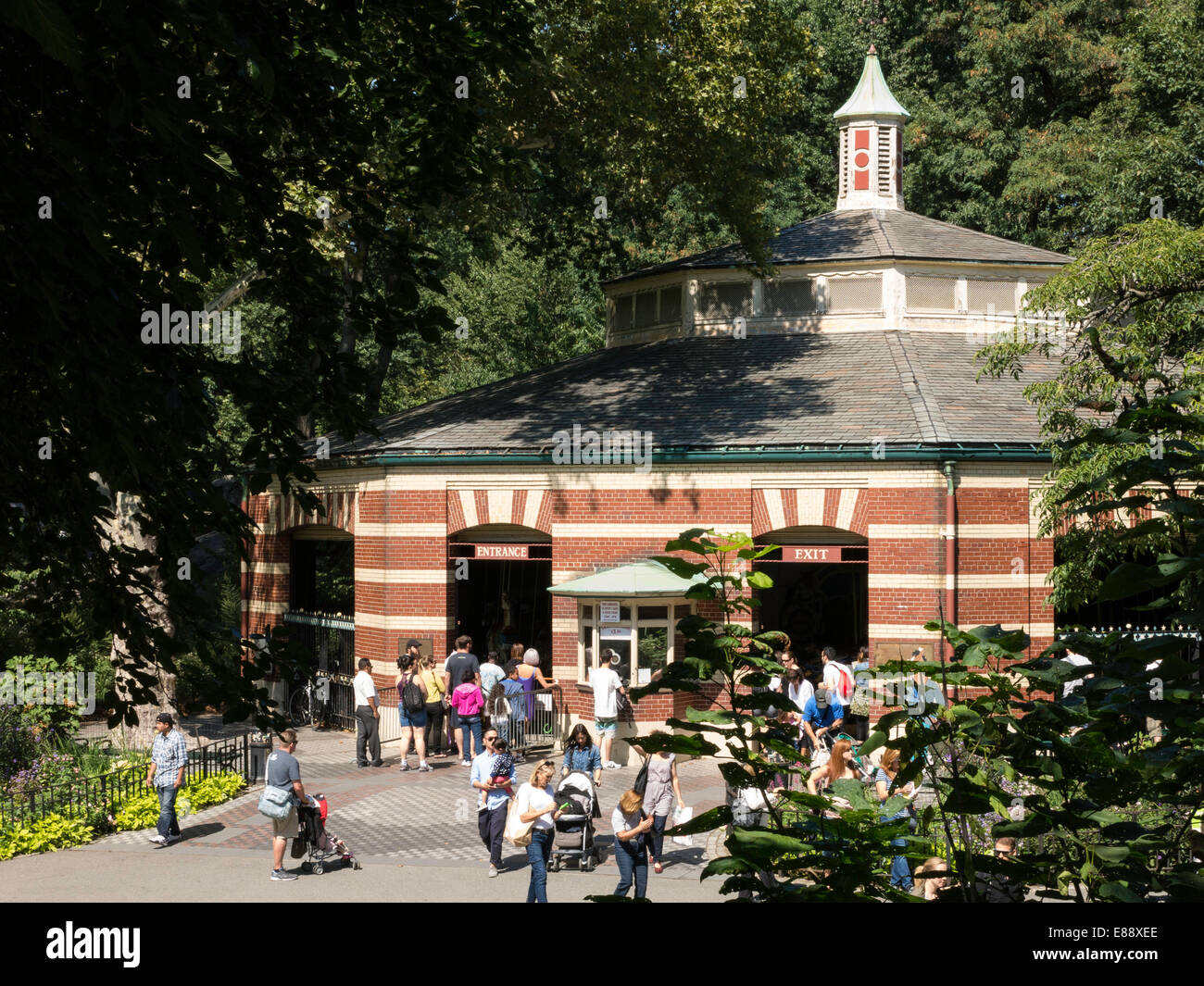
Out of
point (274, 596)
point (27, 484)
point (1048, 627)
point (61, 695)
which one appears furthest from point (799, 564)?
point (27, 484)

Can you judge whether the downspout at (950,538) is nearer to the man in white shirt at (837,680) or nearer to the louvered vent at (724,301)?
the man in white shirt at (837,680)

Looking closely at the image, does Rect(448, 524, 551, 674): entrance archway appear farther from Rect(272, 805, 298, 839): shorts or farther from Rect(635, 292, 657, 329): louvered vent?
Rect(272, 805, 298, 839): shorts

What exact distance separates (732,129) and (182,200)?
1894cm

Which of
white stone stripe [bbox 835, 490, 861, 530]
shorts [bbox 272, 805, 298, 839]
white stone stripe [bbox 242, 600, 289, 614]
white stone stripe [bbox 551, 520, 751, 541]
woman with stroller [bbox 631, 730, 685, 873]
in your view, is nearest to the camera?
woman with stroller [bbox 631, 730, 685, 873]

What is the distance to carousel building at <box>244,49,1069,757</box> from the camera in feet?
72.3

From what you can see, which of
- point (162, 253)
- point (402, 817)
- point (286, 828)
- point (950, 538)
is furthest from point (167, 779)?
point (950, 538)

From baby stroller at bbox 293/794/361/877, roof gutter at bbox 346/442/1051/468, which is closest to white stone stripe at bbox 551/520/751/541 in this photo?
roof gutter at bbox 346/442/1051/468

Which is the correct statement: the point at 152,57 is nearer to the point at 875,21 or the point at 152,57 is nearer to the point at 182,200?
the point at 182,200

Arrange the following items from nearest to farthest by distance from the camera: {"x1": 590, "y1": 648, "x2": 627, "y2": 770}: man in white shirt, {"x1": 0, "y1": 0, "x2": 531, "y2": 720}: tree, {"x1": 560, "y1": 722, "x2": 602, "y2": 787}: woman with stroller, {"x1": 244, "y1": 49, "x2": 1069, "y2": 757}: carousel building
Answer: {"x1": 0, "y1": 0, "x2": 531, "y2": 720}: tree < {"x1": 560, "y1": 722, "x2": 602, "y2": 787}: woman with stroller < {"x1": 590, "y1": 648, "x2": 627, "y2": 770}: man in white shirt < {"x1": 244, "y1": 49, "x2": 1069, "y2": 757}: carousel building

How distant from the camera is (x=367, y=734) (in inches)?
841

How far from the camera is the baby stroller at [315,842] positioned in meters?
14.4

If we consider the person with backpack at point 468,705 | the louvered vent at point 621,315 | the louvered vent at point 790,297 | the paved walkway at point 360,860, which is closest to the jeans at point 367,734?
the person with backpack at point 468,705

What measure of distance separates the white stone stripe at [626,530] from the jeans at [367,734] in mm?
4939

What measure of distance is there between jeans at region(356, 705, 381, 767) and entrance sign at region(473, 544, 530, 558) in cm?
422
